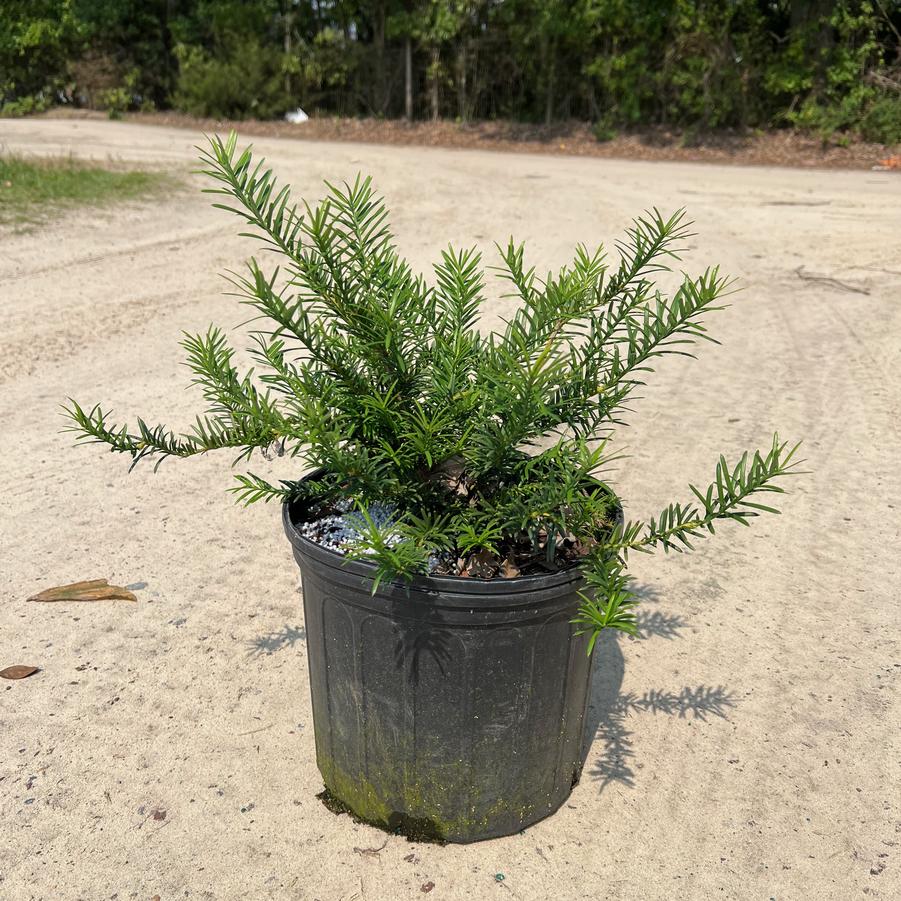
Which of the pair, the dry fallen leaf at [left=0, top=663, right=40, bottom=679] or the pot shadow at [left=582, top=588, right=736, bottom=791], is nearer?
the pot shadow at [left=582, top=588, right=736, bottom=791]

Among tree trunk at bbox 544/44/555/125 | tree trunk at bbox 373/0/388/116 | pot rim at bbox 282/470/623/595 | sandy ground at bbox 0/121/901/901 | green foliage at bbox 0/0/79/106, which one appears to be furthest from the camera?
green foliage at bbox 0/0/79/106

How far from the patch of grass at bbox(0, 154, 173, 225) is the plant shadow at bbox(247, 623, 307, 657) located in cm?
689

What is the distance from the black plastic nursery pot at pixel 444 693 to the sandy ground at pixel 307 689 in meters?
0.15

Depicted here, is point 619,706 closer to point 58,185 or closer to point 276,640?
point 276,640

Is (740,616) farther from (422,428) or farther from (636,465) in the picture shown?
(422,428)

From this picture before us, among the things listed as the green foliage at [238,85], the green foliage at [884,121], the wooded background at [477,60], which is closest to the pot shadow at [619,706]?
the green foliage at [884,121]

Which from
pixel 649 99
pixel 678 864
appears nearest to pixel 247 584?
pixel 678 864

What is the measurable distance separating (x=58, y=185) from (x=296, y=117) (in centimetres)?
1329

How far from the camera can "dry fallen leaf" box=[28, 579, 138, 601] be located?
3.32 metres

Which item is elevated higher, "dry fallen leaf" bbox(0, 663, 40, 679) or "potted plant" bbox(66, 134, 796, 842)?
"potted plant" bbox(66, 134, 796, 842)

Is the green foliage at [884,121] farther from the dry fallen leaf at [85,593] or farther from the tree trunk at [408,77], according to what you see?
the dry fallen leaf at [85,593]

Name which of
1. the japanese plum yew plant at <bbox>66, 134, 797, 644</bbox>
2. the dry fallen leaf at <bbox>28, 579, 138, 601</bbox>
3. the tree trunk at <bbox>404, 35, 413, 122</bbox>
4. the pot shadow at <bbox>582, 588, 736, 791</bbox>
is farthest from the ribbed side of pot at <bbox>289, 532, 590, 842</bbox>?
the tree trunk at <bbox>404, 35, 413, 122</bbox>

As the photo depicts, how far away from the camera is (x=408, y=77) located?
21156mm

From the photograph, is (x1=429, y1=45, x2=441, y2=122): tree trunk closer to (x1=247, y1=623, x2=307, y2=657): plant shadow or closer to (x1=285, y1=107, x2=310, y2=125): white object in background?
(x1=285, y1=107, x2=310, y2=125): white object in background
